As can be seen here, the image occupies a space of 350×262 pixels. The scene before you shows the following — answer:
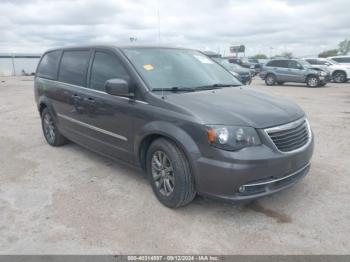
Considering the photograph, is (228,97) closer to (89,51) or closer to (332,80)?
(89,51)

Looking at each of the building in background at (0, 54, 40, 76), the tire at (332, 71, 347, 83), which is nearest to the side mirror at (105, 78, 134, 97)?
the tire at (332, 71, 347, 83)

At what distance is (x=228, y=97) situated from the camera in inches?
149

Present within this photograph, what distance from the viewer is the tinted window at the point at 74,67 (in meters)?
4.79

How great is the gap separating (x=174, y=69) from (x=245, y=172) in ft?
5.82

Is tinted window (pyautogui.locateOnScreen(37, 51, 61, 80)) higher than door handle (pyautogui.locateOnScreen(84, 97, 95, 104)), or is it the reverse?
tinted window (pyautogui.locateOnScreen(37, 51, 61, 80))

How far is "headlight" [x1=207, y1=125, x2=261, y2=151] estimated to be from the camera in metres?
3.11

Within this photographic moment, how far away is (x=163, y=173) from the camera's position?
367cm

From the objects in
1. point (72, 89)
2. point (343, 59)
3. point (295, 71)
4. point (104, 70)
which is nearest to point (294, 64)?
point (295, 71)

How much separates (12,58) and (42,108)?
3435cm

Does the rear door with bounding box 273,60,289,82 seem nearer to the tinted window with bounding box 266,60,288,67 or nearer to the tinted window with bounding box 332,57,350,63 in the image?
the tinted window with bounding box 266,60,288,67

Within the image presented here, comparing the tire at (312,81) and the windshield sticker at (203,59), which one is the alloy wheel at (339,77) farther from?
the windshield sticker at (203,59)

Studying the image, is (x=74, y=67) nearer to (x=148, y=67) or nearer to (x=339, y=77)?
(x=148, y=67)

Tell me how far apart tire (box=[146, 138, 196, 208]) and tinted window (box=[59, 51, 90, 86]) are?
5.88ft

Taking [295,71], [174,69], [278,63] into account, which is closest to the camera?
[174,69]
